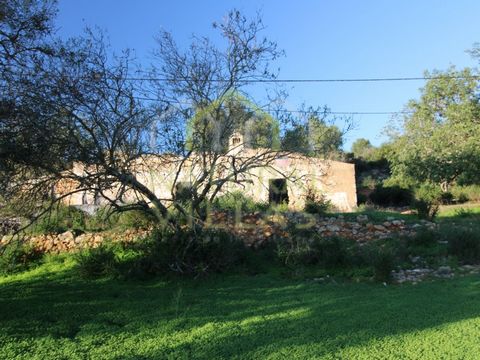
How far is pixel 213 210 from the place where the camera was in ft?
36.0

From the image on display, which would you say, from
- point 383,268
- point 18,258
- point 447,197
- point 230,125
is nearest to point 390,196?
point 447,197

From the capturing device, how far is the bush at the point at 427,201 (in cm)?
1568

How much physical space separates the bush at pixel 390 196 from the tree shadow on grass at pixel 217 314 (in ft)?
81.6

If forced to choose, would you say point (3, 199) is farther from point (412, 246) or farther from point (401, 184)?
point (401, 184)

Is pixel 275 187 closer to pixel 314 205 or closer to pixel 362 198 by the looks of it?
pixel 314 205

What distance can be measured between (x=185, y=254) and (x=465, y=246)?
6.20 metres

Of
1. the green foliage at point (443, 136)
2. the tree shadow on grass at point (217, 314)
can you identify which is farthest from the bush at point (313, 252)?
the green foliage at point (443, 136)

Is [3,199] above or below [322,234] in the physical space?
above

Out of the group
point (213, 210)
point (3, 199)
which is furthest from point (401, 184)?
point (3, 199)

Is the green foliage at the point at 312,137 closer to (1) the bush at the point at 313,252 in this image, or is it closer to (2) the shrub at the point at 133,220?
(1) the bush at the point at 313,252

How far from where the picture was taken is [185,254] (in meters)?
8.95

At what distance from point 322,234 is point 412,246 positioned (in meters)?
2.12

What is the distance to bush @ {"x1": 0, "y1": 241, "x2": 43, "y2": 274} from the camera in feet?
32.8

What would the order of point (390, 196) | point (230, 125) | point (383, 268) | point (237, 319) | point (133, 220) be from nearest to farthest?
point (237, 319) → point (383, 268) → point (230, 125) → point (133, 220) → point (390, 196)
